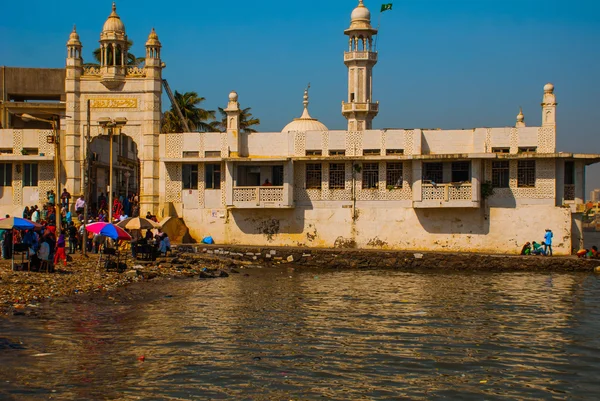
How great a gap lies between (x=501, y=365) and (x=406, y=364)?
1.81 m

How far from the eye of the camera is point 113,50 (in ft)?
131

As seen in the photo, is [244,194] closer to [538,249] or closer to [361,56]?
[361,56]

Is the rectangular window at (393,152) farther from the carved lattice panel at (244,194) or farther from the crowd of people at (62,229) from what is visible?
the crowd of people at (62,229)

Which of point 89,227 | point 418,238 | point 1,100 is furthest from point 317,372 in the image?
point 1,100

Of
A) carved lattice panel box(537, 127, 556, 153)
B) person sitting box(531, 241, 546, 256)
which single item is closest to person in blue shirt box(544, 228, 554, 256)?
person sitting box(531, 241, 546, 256)

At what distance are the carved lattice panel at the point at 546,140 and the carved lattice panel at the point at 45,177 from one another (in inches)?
921

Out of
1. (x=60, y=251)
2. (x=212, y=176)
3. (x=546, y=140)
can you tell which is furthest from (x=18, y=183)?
(x=546, y=140)

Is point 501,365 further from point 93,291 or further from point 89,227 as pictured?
point 89,227

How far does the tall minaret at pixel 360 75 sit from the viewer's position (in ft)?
143

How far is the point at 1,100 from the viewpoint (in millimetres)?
47188

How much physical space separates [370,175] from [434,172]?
118 inches

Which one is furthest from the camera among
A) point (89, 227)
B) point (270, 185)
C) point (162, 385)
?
point (270, 185)

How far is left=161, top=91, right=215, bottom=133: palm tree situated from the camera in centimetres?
5328

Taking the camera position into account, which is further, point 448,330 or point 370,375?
point 448,330
